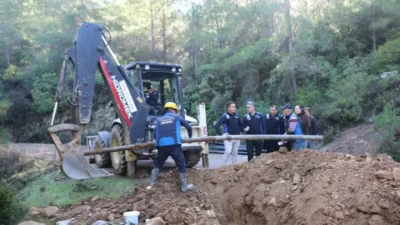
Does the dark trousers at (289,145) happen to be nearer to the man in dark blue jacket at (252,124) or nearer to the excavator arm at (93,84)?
the man in dark blue jacket at (252,124)

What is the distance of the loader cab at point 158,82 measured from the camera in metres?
9.36

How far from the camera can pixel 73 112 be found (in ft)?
29.0

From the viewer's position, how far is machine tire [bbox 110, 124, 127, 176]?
30.3ft

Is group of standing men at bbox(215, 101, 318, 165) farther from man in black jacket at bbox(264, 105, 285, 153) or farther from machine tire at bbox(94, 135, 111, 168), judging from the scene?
machine tire at bbox(94, 135, 111, 168)

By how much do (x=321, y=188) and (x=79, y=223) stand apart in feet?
11.7

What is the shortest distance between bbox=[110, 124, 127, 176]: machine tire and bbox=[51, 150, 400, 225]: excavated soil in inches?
81.9

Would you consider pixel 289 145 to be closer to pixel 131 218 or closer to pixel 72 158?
pixel 131 218

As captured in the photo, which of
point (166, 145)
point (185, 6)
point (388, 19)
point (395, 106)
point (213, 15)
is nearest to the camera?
point (166, 145)

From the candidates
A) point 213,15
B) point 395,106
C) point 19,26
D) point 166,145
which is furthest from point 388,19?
point 19,26

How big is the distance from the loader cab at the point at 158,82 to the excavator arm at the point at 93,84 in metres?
0.39

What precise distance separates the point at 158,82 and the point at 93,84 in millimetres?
1946

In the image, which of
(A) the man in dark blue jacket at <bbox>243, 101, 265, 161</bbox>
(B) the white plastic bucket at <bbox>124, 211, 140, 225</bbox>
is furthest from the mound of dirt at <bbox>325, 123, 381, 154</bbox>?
(B) the white plastic bucket at <bbox>124, 211, 140, 225</bbox>

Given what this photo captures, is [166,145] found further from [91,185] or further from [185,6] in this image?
[185,6]

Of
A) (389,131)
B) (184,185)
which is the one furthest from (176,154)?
(389,131)
